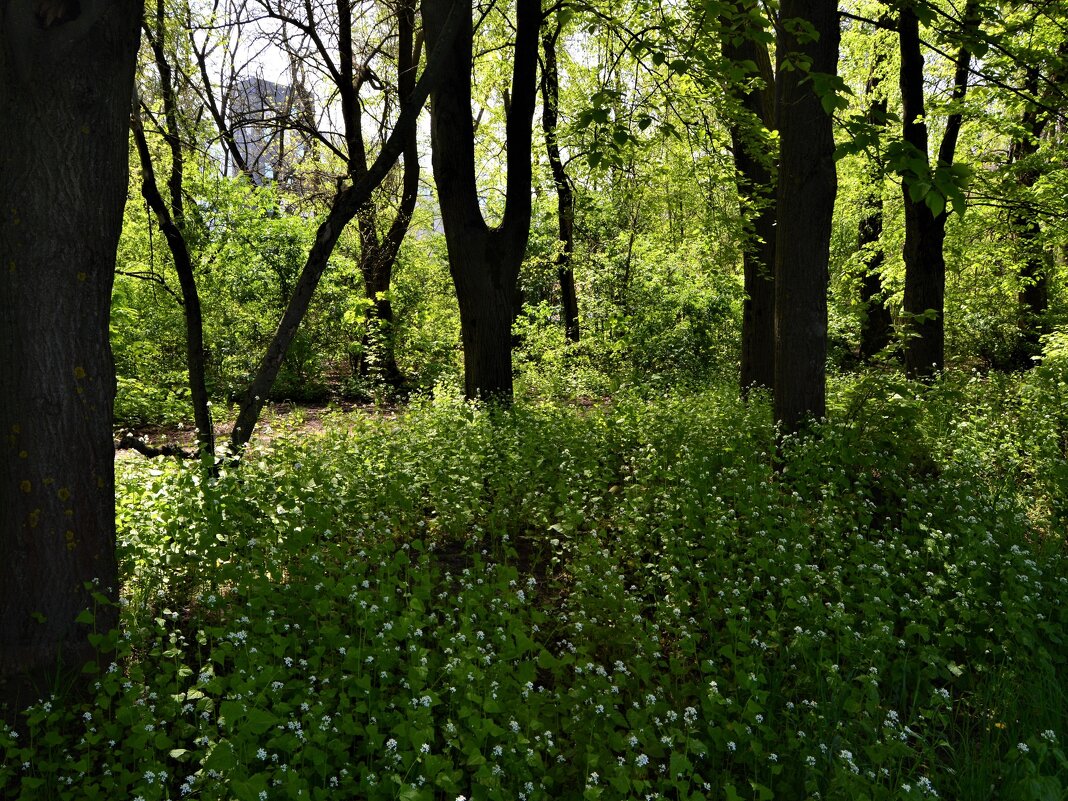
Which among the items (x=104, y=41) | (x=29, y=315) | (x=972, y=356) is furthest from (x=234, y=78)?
(x=972, y=356)

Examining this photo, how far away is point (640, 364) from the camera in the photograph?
16875mm

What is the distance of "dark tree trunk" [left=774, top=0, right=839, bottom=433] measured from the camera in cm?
663

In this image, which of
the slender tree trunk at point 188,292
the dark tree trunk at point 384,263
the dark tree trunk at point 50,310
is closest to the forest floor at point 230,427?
the dark tree trunk at point 384,263

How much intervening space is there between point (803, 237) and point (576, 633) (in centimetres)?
470

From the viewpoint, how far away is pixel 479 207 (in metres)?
8.20

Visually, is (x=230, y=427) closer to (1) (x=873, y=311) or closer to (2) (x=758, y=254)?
(2) (x=758, y=254)

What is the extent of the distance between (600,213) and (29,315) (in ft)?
56.1

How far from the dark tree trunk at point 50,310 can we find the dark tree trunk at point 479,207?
4.91 metres

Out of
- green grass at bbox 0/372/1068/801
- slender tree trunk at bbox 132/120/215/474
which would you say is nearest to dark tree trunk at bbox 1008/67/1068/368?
green grass at bbox 0/372/1068/801

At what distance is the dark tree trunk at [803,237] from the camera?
6.63 m

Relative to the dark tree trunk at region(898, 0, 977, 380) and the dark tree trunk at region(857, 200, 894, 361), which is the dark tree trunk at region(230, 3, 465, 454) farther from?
the dark tree trunk at region(857, 200, 894, 361)

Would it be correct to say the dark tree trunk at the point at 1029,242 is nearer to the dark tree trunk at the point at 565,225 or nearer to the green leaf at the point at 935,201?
the dark tree trunk at the point at 565,225

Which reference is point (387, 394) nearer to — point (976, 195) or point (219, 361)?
point (219, 361)

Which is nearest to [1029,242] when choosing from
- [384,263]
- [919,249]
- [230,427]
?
[919,249]
